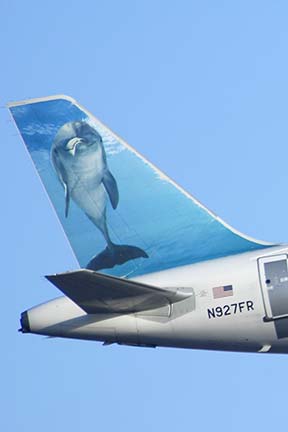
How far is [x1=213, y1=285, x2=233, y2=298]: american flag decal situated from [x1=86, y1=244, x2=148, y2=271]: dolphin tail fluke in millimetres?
2601

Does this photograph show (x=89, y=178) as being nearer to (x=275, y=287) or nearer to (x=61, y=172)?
(x=61, y=172)

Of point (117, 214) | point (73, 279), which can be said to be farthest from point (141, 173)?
point (73, 279)

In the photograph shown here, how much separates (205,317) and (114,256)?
3.39 m

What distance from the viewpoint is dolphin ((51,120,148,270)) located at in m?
33.3

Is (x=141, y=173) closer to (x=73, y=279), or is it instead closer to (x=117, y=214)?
(x=117, y=214)

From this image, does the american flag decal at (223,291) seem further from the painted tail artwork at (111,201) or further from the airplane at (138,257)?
the painted tail artwork at (111,201)

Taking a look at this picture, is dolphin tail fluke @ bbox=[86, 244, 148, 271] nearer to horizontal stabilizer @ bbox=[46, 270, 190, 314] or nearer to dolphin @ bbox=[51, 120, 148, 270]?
dolphin @ bbox=[51, 120, 148, 270]

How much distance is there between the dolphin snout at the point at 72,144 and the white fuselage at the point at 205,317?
14.4 feet

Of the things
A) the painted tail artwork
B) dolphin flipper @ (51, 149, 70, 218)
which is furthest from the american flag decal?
dolphin flipper @ (51, 149, 70, 218)

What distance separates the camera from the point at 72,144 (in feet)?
112

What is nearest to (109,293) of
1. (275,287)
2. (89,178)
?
(275,287)

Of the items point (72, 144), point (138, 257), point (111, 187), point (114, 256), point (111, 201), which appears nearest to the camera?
point (138, 257)

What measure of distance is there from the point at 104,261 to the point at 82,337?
2.50 m

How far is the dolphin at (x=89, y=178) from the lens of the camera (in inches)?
1313
